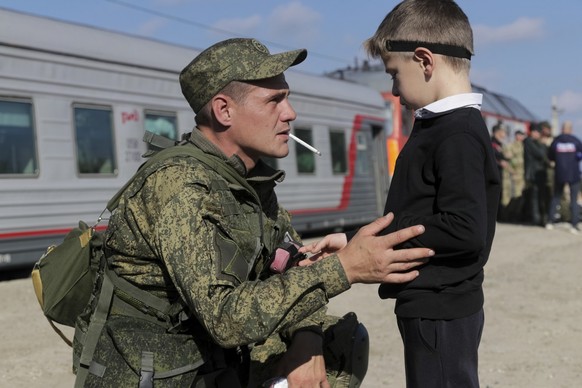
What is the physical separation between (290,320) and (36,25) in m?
7.90

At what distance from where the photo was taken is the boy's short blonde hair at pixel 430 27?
2791 millimetres

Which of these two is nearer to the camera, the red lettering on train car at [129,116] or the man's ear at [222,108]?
the man's ear at [222,108]

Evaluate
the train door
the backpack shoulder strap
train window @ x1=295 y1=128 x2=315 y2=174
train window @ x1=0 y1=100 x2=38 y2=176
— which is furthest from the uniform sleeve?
the train door

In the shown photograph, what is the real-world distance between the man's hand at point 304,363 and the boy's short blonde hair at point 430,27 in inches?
39.8

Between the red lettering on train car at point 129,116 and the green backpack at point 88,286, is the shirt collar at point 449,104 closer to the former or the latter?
the green backpack at point 88,286

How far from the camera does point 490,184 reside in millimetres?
2803

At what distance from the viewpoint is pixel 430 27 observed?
2.79 meters

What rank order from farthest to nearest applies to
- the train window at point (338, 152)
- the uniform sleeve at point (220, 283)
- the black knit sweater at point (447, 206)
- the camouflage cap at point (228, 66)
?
1. the train window at point (338, 152)
2. the camouflage cap at point (228, 66)
3. the black knit sweater at point (447, 206)
4. the uniform sleeve at point (220, 283)

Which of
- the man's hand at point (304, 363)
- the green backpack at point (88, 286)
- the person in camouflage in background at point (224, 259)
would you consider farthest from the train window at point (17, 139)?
the man's hand at point (304, 363)

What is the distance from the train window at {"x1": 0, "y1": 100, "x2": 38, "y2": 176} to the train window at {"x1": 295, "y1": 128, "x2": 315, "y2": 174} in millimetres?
5676

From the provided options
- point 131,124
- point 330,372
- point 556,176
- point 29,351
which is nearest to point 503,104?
point 556,176

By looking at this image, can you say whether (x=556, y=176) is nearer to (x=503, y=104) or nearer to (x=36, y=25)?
(x=36, y=25)

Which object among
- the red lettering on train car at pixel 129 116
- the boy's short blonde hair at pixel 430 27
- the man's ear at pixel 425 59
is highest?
the red lettering on train car at pixel 129 116

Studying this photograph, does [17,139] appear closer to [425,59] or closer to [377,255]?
[425,59]
